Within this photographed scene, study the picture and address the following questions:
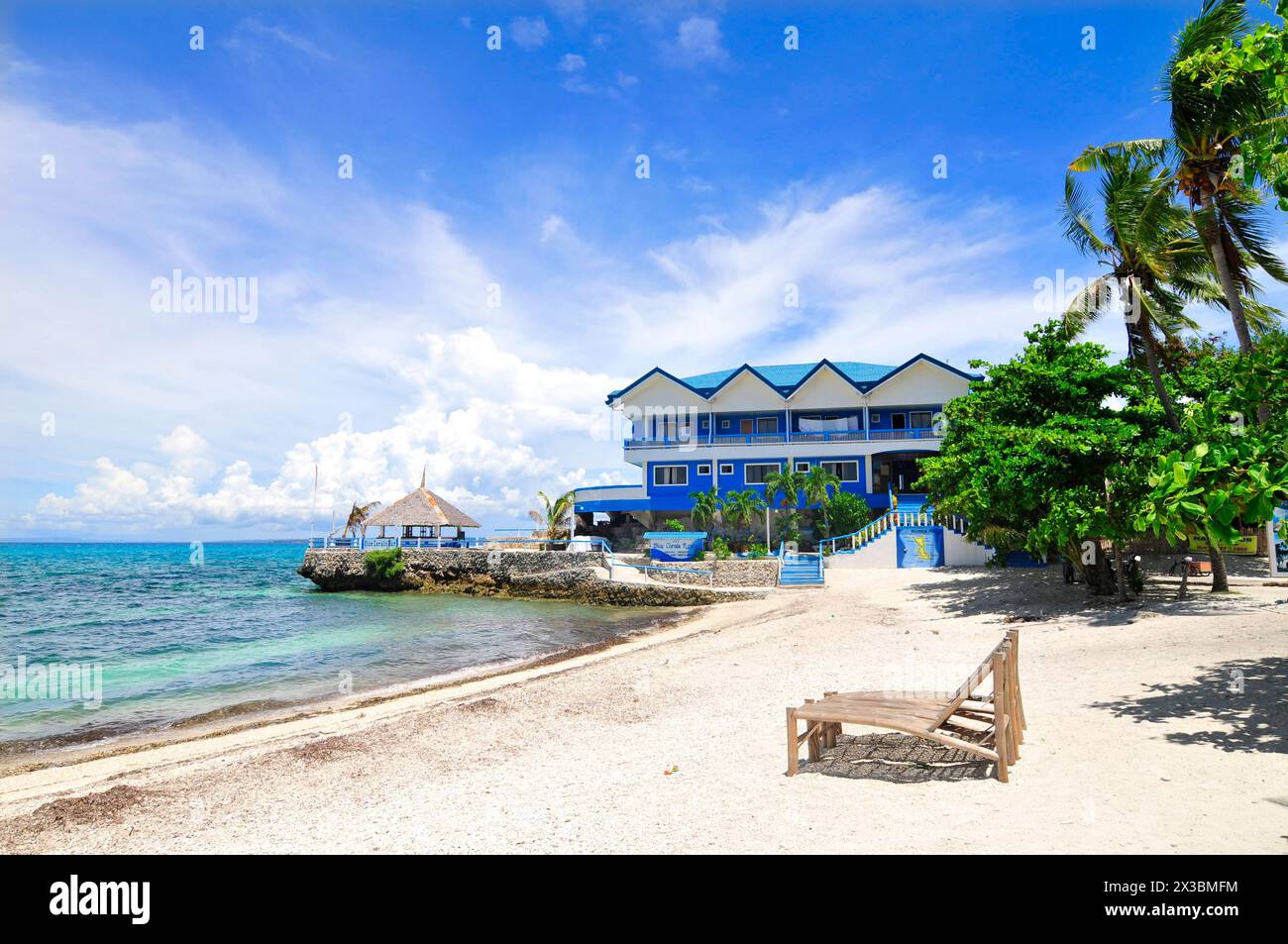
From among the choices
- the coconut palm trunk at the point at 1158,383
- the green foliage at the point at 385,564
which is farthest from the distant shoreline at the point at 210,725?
the green foliage at the point at 385,564

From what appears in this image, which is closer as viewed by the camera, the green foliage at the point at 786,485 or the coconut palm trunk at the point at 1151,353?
the coconut palm trunk at the point at 1151,353

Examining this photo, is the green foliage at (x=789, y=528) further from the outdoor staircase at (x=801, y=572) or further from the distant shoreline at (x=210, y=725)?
the distant shoreline at (x=210, y=725)

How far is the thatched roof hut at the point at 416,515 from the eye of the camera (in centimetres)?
4425

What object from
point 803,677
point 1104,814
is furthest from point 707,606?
point 1104,814

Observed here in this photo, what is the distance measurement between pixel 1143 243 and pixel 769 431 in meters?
27.3

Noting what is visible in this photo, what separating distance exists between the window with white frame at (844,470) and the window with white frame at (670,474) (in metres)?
8.07

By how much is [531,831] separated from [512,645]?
1576 centimetres

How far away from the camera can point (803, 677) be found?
40.4 ft

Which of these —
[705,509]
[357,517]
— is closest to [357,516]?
[357,517]

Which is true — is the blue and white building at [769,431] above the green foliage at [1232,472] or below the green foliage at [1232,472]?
above

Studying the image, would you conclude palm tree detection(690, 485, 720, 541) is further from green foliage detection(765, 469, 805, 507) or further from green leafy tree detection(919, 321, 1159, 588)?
green leafy tree detection(919, 321, 1159, 588)

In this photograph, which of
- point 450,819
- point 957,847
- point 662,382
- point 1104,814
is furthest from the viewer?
point 662,382

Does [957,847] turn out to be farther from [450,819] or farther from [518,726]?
[518,726]

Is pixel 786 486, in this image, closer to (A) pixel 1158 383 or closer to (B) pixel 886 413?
(B) pixel 886 413
